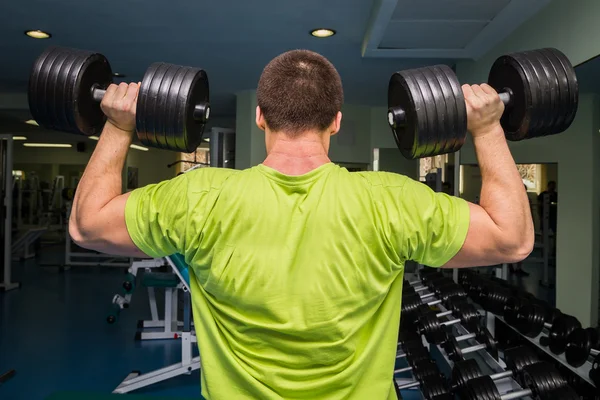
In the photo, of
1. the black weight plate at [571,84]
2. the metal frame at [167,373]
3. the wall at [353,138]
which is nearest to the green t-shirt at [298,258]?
the black weight plate at [571,84]

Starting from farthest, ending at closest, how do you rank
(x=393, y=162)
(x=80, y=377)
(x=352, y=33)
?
(x=393, y=162) < (x=352, y=33) < (x=80, y=377)

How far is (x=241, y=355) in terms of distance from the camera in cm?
69

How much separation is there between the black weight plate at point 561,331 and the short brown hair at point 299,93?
1.57m

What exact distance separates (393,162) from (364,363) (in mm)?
4877

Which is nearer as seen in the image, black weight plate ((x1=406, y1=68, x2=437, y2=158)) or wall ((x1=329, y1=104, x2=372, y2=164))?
black weight plate ((x1=406, y1=68, x2=437, y2=158))

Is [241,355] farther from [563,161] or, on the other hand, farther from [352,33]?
[352,33]

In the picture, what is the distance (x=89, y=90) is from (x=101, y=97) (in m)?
0.04

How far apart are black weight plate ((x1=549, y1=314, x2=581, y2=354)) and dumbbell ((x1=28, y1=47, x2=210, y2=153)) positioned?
5.04 feet

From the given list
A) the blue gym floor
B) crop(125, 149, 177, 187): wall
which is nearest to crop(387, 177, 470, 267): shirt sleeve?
the blue gym floor

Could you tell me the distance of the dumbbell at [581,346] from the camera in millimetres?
1694

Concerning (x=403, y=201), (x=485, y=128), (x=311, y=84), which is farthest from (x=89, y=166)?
(x=485, y=128)

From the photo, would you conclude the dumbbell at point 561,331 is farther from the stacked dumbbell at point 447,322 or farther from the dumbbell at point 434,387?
the dumbbell at point 434,387

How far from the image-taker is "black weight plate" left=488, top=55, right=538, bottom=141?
91cm

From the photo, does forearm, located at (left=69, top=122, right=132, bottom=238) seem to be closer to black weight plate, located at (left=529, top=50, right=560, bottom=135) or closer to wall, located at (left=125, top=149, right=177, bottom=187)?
black weight plate, located at (left=529, top=50, right=560, bottom=135)
